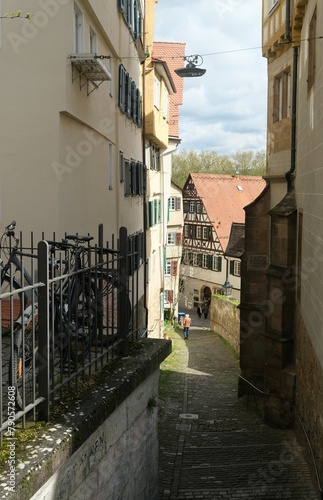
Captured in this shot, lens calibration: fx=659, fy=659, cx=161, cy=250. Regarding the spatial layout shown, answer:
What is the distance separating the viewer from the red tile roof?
35.7 meters

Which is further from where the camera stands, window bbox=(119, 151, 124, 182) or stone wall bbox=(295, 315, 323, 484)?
window bbox=(119, 151, 124, 182)

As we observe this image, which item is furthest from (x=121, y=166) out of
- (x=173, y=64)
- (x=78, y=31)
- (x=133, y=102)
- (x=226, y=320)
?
(x=173, y=64)

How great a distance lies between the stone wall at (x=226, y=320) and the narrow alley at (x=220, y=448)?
5.61 meters

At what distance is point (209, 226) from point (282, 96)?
108 feet

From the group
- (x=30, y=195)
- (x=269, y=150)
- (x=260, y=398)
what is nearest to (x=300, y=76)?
(x=269, y=150)

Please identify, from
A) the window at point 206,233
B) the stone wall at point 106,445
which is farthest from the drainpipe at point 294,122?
the window at point 206,233

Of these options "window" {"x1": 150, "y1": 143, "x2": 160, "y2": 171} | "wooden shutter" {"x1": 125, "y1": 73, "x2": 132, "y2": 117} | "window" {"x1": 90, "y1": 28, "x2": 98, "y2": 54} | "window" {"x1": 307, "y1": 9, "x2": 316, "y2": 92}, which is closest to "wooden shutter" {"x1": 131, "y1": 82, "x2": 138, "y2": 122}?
"wooden shutter" {"x1": 125, "y1": 73, "x2": 132, "y2": 117}

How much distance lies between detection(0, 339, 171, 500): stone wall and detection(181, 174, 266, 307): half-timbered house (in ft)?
133

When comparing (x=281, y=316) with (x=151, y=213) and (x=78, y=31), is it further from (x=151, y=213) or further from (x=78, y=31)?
(x=151, y=213)

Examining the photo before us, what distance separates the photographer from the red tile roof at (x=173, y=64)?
3566cm

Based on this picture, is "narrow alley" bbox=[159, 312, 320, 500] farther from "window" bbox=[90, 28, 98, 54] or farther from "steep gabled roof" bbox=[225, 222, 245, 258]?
"window" bbox=[90, 28, 98, 54]

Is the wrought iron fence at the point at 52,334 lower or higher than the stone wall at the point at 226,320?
higher

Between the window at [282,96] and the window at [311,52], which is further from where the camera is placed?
the window at [282,96]

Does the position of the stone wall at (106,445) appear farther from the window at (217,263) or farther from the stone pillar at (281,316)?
the window at (217,263)
